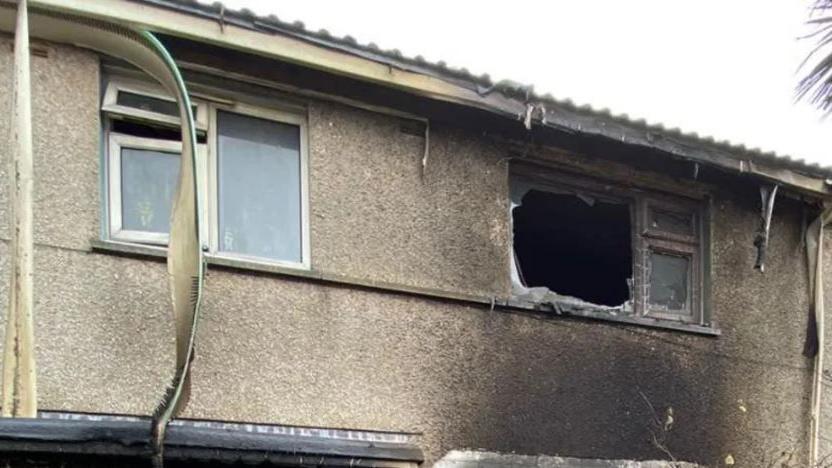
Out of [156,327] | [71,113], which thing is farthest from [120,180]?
[156,327]

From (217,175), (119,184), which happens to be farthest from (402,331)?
(119,184)

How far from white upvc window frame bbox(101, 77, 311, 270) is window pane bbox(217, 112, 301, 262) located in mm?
50

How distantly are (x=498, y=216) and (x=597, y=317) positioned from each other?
47.7 inches

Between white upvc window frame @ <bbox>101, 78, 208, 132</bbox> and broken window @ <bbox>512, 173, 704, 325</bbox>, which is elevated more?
white upvc window frame @ <bbox>101, 78, 208, 132</bbox>

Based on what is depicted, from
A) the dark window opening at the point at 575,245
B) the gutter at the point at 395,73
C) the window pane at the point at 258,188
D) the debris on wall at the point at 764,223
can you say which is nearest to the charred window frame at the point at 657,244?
the dark window opening at the point at 575,245

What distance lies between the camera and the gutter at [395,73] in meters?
5.96

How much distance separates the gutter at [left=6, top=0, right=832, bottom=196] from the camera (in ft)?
19.6

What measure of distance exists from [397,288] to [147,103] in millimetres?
2228

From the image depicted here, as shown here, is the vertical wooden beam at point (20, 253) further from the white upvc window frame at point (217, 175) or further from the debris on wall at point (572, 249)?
the debris on wall at point (572, 249)

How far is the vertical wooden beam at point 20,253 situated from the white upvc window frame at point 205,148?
0.73m

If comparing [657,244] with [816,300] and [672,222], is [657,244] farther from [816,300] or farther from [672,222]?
[816,300]

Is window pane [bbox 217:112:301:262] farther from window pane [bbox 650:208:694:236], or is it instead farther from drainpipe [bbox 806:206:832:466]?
drainpipe [bbox 806:206:832:466]

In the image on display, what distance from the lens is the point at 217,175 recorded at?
651cm

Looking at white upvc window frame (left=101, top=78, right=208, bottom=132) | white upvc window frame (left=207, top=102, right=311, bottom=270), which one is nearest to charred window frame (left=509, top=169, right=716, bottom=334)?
white upvc window frame (left=207, top=102, right=311, bottom=270)
